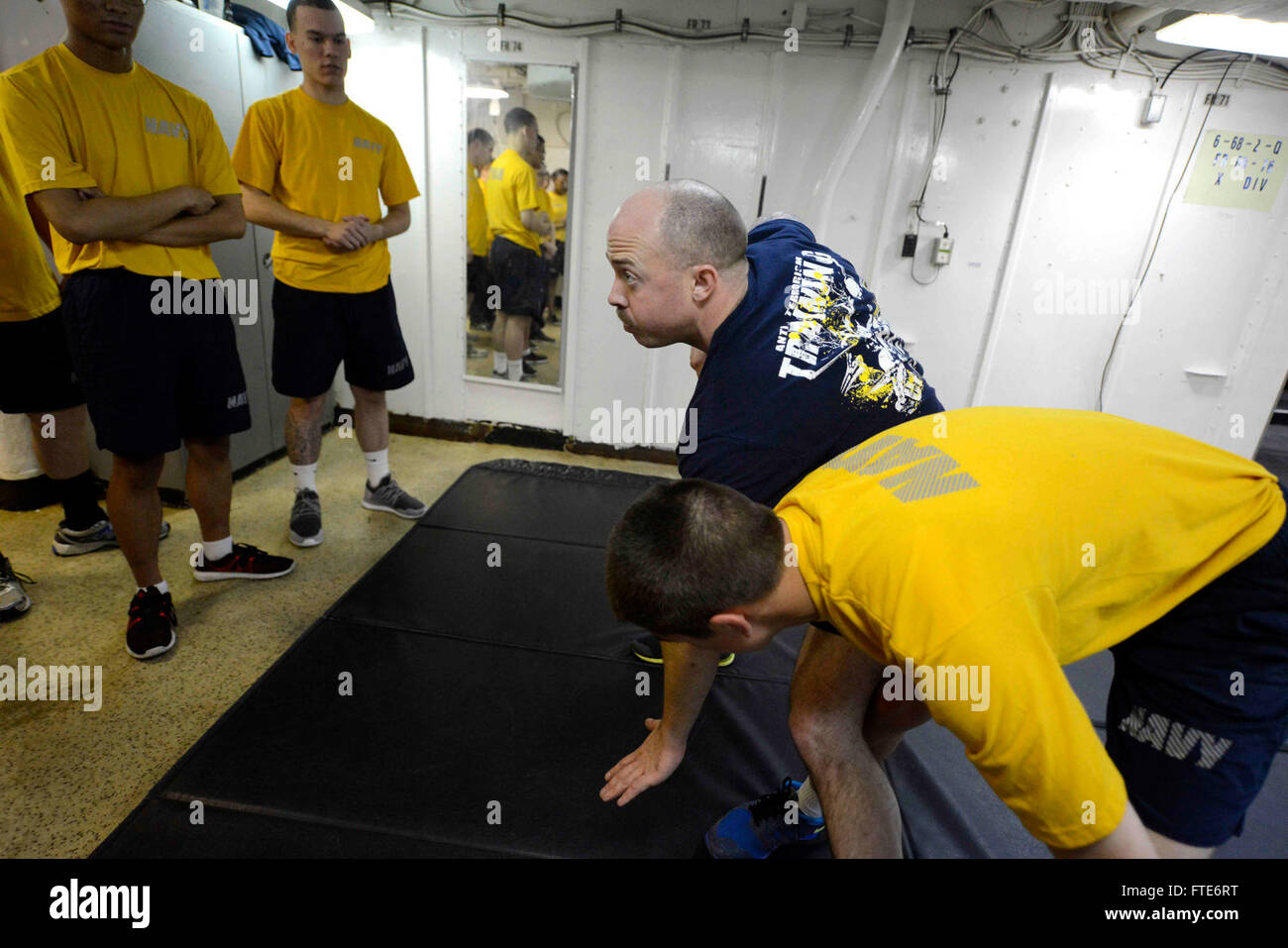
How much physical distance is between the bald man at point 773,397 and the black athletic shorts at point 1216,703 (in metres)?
0.39

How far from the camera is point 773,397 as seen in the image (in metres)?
1.22

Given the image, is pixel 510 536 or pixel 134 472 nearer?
pixel 134 472

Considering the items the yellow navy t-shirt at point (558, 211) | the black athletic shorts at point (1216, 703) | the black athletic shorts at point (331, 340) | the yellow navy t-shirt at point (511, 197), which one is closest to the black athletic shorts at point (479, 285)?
the yellow navy t-shirt at point (511, 197)

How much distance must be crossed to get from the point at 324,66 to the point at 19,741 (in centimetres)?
220

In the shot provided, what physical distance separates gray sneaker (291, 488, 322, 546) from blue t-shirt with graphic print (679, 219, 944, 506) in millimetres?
1864

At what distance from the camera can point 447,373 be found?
3762 millimetres

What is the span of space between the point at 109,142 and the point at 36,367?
2.83 feet

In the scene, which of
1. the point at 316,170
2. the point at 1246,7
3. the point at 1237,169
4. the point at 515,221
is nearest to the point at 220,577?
the point at 316,170

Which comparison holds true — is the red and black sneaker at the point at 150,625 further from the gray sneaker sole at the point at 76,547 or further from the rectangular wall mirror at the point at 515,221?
the rectangular wall mirror at the point at 515,221

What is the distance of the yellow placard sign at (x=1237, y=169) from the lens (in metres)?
3.06

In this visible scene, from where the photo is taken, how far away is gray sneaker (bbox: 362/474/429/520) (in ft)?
9.48

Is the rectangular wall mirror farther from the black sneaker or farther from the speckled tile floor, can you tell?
the black sneaker

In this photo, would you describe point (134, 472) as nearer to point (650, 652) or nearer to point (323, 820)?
point (323, 820)

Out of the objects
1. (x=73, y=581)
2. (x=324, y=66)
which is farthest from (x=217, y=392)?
(x=324, y=66)
